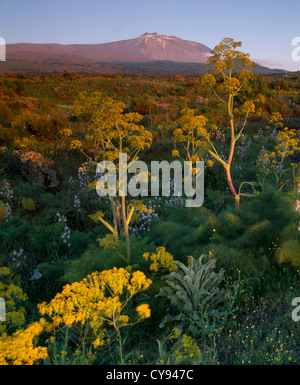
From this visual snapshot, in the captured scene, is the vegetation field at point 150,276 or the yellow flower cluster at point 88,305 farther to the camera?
the vegetation field at point 150,276

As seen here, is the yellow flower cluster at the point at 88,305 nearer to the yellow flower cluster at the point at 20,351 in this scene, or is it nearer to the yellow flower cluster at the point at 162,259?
the yellow flower cluster at the point at 20,351

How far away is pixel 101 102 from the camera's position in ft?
11.3

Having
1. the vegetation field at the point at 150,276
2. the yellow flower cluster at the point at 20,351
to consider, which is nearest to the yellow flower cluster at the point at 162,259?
the vegetation field at the point at 150,276

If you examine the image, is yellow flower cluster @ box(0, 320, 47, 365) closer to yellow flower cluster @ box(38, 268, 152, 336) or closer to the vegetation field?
the vegetation field

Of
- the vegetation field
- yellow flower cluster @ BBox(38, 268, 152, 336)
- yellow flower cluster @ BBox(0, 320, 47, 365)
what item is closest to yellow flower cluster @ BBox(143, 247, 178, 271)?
the vegetation field

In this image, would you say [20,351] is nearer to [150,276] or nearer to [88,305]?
[88,305]

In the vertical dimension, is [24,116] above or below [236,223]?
above

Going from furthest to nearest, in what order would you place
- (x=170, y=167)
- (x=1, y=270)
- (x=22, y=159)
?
1. (x=170, y=167)
2. (x=22, y=159)
3. (x=1, y=270)

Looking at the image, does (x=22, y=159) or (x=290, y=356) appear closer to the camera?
(x=290, y=356)

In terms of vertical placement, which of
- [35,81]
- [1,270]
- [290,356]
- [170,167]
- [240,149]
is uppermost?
[35,81]

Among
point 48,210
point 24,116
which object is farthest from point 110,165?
point 24,116

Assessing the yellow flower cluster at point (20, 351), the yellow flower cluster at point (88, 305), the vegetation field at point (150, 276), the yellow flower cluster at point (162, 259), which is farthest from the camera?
the yellow flower cluster at point (162, 259)

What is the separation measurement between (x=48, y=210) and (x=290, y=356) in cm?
450
